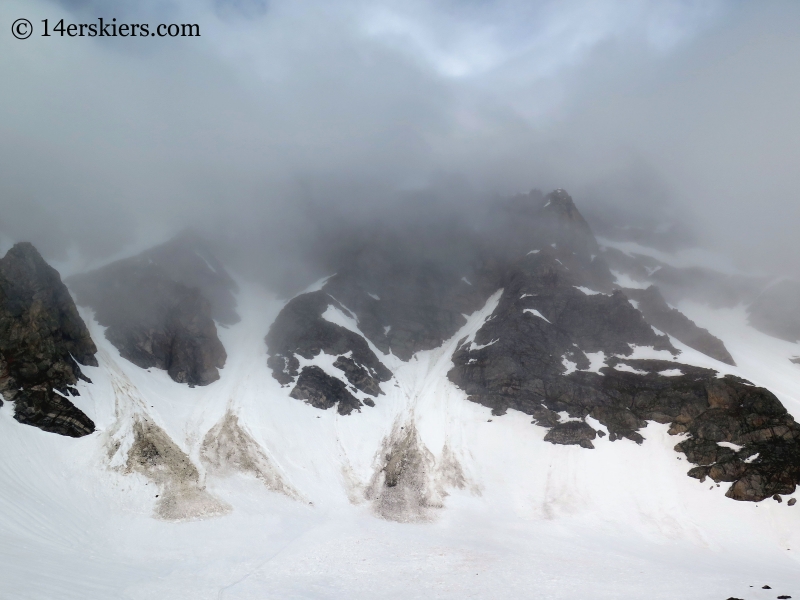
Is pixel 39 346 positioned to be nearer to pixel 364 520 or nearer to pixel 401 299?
pixel 364 520

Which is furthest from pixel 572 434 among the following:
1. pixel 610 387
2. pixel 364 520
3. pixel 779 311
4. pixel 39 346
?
pixel 779 311

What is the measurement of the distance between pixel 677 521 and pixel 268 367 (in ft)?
204

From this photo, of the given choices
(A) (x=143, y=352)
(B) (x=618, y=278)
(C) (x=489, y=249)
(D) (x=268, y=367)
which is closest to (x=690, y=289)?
(B) (x=618, y=278)

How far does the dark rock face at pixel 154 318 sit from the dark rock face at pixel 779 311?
134 meters

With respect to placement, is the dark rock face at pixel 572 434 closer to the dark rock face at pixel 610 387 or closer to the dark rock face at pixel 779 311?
the dark rock face at pixel 610 387

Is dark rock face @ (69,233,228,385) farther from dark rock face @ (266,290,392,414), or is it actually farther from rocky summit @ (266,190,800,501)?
rocky summit @ (266,190,800,501)

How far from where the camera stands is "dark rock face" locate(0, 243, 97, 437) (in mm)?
42969

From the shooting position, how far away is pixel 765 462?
4966cm

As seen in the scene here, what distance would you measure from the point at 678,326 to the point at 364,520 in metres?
81.7

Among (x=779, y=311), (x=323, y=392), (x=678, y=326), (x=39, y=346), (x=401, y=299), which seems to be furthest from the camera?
(x=779, y=311)

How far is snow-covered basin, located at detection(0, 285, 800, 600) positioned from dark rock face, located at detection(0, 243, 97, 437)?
1.98 metres

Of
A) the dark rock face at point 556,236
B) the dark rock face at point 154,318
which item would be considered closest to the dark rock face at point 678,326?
the dark rock face at point 556,236

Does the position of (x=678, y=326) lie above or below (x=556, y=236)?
below

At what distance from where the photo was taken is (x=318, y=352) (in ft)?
260
